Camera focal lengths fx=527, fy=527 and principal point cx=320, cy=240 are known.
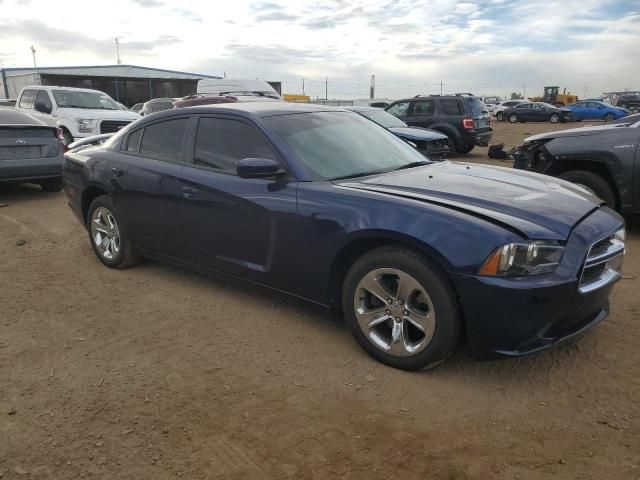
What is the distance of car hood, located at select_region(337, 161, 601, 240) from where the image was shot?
2896mm

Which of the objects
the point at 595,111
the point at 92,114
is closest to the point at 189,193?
the point at 92,114

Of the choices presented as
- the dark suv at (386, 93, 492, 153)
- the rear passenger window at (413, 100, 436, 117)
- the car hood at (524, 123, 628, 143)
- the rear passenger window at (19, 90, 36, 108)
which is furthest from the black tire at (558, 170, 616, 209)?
the rear passenger window at (19, 90, 36, 108)

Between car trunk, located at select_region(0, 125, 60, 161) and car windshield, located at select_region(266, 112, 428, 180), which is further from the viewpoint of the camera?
car trunk, located at select_region(0, 125, 60, 161)

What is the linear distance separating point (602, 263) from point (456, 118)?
11.2m

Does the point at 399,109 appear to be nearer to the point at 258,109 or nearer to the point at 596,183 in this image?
the point at 596,183

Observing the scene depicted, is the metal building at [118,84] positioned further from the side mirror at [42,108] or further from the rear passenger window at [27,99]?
the side mirror at [42,108]

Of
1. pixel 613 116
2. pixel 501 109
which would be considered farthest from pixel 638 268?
pixel 501 109

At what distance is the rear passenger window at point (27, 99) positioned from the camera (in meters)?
13.0

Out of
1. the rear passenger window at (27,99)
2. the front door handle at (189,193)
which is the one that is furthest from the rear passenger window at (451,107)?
the front door handle at (189,193)

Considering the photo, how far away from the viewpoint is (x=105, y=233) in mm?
5160

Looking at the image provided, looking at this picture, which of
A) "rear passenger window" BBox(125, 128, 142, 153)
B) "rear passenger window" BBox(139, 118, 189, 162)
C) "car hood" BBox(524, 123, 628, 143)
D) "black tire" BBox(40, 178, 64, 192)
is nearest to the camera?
"rear passenger window" BBox(139, 118, 189, 162)

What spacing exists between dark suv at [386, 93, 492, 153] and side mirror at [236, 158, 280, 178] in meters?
11.0

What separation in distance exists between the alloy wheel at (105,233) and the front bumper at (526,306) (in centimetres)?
346

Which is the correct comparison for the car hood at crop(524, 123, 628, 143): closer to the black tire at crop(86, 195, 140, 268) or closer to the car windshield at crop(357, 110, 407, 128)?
the black tire at crop(86, 195, 140, 268)
